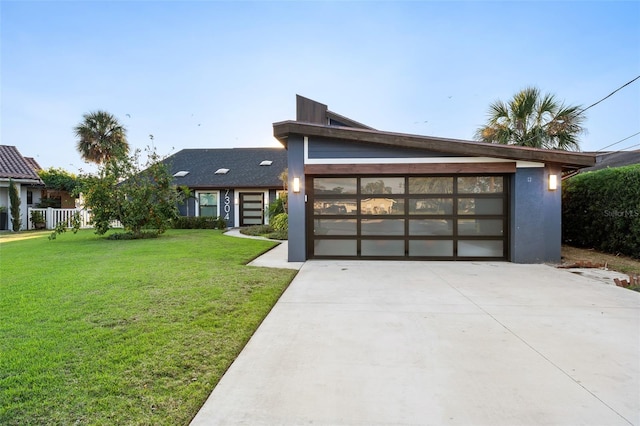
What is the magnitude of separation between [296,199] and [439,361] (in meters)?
5.08

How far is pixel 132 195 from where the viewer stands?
34.4ft

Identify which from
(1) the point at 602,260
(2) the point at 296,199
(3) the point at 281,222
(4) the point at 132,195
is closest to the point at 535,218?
(1) the point at 602,260

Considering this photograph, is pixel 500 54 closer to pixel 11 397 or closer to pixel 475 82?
pixel 475 82

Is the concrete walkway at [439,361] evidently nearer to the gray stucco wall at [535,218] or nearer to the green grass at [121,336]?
the green grass at [121,336]

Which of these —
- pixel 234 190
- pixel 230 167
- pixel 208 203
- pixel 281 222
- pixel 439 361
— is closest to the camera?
pixel 439 361

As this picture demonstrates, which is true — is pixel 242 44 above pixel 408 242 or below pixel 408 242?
above

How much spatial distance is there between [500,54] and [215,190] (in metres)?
14.4

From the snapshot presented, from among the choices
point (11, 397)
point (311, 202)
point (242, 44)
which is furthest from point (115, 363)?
point (242, 44)

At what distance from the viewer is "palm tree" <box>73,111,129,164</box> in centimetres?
1788

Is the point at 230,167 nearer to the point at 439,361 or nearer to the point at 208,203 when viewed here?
the point at 208,203

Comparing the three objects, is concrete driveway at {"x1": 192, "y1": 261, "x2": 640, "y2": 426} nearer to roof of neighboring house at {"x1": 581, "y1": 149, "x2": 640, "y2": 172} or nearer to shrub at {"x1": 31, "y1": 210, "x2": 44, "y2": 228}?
roof of neighboring house at {"x1": 581, "y1": 149, "x2": 640, "y2": 172}

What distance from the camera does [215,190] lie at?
1650 centimetres

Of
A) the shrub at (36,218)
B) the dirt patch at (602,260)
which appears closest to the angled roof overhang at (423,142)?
the dirt patch at (602,260)

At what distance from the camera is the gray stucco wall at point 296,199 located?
7.10 m
